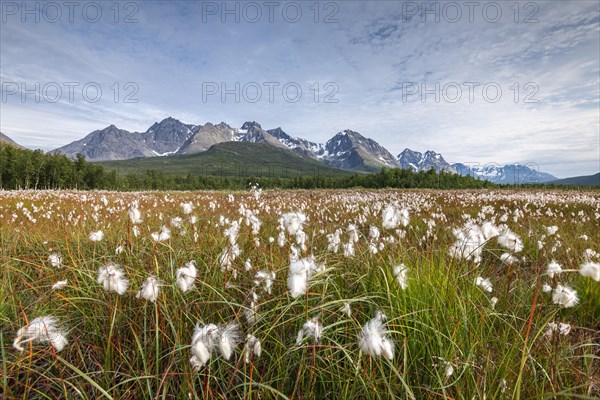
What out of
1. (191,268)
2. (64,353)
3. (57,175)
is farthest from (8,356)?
(57,175)

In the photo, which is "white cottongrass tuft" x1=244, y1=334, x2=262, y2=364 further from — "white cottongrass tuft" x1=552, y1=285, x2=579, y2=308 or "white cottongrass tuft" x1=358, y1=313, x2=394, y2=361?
"white cottongrass tuft" x1=552, y1=285, x2=579, y2=308

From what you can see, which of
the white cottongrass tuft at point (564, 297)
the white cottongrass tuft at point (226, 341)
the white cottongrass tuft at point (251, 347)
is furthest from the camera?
the white cottongrass tuft at point (564, 297)

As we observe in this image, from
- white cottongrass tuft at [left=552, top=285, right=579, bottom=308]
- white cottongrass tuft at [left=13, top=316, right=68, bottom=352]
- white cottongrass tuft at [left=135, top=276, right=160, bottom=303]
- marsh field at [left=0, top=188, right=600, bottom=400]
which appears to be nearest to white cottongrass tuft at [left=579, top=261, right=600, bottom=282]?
marsh field at [left=0, top=188, right=600, bottom=400]

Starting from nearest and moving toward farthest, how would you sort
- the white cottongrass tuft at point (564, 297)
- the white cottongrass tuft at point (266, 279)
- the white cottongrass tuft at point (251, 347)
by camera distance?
the white cottongrass tuft at point (251, 347)
the white cottongrass tuft at point (564, 297)
the white cottongrass tuft at point (266, 279)

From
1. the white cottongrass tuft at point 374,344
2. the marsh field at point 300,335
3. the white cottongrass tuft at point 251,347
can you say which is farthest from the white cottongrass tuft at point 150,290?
the white cottongrass tuft at point 374,344

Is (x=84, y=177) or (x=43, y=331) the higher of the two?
(x=84, y=177)

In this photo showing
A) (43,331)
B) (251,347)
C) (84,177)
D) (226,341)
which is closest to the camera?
(226,341)

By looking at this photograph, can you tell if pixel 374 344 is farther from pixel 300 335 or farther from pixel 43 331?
pixel 43 331

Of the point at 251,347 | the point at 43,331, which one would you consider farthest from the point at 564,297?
the point at 43,331

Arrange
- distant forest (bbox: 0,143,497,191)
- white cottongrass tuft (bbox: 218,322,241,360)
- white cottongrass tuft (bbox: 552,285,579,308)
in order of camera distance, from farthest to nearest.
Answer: distant forest (bbox: 0,143,497,191) → white cottongrass tuft (bbox: 552,285,579,308) → white cottongrass tuft (bbox: 218,322,241,360)

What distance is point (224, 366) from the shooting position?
237 cm

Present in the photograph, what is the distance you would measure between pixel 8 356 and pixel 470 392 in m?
3.53

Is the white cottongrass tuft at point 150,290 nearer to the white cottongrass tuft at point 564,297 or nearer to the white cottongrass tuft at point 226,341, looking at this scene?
the white cottongrass tuft at point 226,341

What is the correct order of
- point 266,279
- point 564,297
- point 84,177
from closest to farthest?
point 564,297 < point 266,279 < point 84,177
